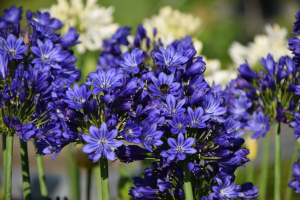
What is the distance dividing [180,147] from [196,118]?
0.16 metres

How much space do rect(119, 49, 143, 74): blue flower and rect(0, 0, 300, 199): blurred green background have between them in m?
11.9

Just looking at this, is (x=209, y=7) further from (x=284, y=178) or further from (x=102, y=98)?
(x=102, y=98)

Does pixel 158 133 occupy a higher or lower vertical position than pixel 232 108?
lower

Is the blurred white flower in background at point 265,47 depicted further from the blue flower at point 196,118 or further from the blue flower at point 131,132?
the blue flower at point 131,132

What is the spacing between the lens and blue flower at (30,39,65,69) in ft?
6.28

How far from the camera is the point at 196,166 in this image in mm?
1649

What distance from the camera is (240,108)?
237cm

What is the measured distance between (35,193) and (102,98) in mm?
3702

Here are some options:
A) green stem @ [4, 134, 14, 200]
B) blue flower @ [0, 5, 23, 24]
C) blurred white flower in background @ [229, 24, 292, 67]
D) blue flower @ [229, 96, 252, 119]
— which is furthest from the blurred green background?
green stem @ [4, 134, 14, 200]

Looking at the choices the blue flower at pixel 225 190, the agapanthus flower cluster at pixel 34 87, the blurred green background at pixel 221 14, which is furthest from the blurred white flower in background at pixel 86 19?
the blurred green background at pixel 221 14

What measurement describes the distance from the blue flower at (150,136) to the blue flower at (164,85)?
18cm

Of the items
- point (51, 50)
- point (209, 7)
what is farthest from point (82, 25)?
point (209, 7)

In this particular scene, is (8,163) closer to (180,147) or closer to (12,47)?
(12,47)

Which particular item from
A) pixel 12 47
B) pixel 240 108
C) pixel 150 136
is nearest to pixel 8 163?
pixel 12 47
